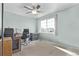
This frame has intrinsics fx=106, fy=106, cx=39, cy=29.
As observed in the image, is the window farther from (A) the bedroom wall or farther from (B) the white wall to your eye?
(B) the white wall

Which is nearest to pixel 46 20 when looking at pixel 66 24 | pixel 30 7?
pixel 66 24

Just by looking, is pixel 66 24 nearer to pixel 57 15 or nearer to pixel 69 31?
pixel 69 31

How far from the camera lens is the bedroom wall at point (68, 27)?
527 cm

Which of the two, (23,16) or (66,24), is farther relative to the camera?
(23,16)

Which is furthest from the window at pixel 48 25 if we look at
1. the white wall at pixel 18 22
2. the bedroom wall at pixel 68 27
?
the white wall at pixel 18 22

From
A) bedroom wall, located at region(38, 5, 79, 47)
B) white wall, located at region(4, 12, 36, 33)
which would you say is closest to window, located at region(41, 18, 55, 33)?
bedroom wall, located at region(38, 5, 79, 47)

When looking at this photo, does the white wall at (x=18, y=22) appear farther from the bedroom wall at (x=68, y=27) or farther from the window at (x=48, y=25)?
the bedroom wall at (x=68, y=27)

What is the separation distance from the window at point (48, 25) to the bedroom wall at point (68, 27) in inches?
26.4

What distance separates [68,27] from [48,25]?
2285 mm

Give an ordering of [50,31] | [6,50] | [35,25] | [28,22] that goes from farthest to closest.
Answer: [35,25], [28,22], [50,31], [6,50]

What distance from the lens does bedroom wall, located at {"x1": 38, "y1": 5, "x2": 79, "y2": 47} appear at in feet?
17.3

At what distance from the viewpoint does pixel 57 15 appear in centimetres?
674

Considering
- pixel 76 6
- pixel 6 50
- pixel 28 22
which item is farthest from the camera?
pixel 28 22

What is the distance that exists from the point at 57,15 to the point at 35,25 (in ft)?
9.22
